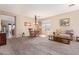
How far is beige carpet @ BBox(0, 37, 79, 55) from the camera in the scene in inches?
94.7

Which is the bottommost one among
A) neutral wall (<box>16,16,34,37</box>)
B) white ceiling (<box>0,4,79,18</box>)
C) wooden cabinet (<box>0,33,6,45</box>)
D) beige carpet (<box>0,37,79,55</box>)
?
beige carpet (<box>0,37,79,55</box>)

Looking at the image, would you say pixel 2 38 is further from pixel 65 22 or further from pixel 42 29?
pixel 65 22

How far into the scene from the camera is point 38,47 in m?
2.49

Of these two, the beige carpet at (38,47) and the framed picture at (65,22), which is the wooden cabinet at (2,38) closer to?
the beige carpet at (38,47)

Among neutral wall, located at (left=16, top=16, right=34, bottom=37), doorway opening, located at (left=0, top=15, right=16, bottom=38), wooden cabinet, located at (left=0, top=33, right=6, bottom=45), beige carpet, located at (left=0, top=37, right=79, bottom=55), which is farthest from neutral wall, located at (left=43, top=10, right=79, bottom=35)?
wooden cabinet, located at (left=0, top=33, right=6, bottom=45)

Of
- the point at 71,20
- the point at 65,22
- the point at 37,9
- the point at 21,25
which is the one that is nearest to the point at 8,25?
the point at 21,25

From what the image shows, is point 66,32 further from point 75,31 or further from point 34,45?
point 34,45

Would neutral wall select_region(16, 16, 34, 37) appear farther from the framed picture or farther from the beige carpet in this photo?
the framed picture

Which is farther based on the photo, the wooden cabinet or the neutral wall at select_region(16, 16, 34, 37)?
the neutral wall at select_region(16, 16, 34, 37)

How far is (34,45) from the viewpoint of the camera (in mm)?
2537

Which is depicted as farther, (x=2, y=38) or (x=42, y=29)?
(x=42, y=29)

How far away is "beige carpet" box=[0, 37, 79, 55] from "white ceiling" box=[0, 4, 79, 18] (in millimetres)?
587

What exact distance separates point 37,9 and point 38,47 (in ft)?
2.88

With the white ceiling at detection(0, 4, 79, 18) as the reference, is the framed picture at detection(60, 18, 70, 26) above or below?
below
